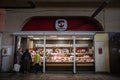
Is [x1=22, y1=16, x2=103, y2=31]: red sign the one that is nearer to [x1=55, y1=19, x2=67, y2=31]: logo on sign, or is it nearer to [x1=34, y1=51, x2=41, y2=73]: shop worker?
[x1=55, y1=19, x2=67, y2=31]: logo on sign

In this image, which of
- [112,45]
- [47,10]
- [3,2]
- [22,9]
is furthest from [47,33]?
[112,45]

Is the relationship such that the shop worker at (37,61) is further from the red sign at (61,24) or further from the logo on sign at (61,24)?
the logo on sign at (61,24)

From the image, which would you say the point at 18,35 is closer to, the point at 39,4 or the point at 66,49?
the point at 39,4

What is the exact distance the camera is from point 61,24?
15320mm

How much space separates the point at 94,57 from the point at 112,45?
1660 mm

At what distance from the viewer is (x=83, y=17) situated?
49.9 feet

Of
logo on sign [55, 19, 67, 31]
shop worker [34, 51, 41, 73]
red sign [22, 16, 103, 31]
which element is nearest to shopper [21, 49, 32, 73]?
shop worker [34, 51, 41, 73]

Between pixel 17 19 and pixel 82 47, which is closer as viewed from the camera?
pixel 17 19

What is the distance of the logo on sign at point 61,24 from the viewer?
50.1ft

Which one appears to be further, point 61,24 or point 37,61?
point 61,24

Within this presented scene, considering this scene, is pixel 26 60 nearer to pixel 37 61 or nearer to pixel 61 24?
pixel 37 61

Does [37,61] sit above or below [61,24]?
below

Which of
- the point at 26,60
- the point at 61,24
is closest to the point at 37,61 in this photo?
the point at 26,60

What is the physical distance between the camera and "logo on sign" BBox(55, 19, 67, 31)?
1527 cm
